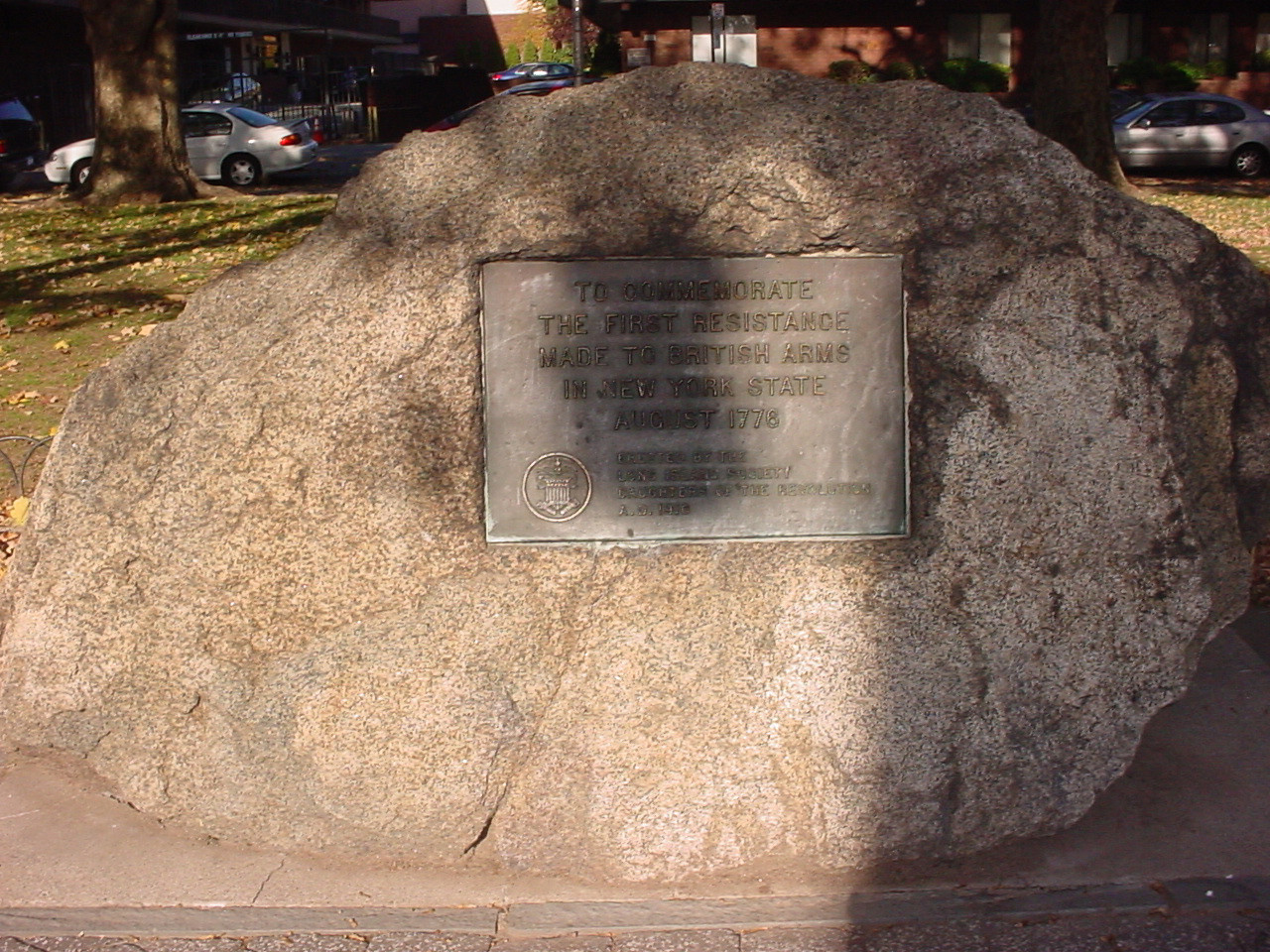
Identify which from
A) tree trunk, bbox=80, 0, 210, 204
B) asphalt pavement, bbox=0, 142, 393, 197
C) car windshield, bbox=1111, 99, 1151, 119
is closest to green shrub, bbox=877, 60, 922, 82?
car windshield, bbox=1111, 99, 1151, 119

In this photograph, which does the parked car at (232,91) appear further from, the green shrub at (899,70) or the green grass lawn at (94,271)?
the green grass lawn at (94,271)

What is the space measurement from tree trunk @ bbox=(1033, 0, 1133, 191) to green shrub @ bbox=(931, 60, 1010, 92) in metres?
19.2

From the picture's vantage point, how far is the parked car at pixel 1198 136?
23547mm

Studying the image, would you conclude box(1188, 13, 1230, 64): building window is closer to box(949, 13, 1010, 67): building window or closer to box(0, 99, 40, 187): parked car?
box(949, 13, 1010, 67): building window

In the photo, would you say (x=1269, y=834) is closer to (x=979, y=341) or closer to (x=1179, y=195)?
(x=979, y=341)

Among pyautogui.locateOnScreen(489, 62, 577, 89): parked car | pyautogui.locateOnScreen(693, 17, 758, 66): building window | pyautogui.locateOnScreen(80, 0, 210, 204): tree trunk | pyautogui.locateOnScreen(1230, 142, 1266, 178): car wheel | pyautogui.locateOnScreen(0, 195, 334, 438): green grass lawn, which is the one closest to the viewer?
pyautogui.locateOnScreen(0, 195, 334, 438): green grass lawn

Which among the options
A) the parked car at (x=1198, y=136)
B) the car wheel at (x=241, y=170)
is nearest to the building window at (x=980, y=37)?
the parked car at (x=1198, y=136)

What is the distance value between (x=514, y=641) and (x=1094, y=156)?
12654 mm

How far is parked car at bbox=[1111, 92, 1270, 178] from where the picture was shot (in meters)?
23.5

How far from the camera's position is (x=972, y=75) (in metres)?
33.5

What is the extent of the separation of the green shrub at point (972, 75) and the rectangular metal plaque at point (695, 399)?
31.5 meters

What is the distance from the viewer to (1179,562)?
379cm

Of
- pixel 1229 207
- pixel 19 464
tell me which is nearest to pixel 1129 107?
pixel 1229 207

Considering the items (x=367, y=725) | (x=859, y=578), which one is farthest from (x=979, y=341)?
(x=367, y=725)
